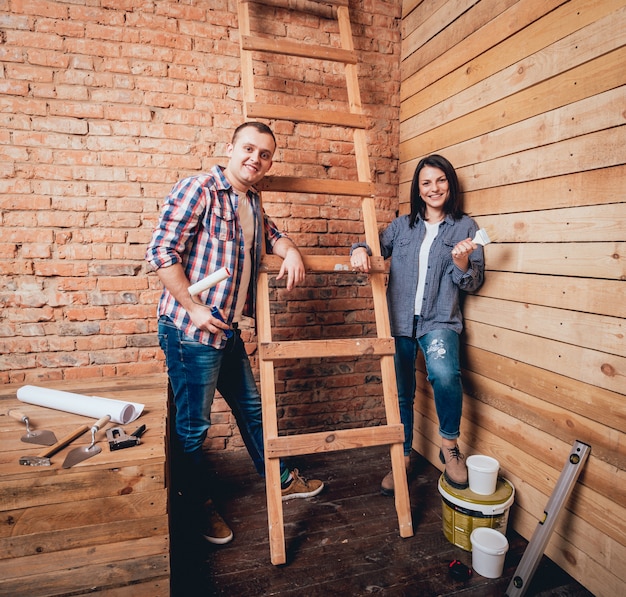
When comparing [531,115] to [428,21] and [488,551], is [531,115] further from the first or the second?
[488,551]

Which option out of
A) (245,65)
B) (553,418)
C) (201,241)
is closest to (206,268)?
(201,241)

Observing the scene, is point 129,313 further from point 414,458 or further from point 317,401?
point 414,458

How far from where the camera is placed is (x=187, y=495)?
1.87m

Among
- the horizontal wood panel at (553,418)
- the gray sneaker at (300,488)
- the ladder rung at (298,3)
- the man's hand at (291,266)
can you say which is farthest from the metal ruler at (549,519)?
the ladder rung at (298,3)

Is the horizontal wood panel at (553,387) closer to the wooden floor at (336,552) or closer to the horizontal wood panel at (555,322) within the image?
the horizontal wood panel at (555,322)

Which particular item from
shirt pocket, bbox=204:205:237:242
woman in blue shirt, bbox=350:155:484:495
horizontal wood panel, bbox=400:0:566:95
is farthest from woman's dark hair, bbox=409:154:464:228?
shirt pocket, bbox=204:205:237:242

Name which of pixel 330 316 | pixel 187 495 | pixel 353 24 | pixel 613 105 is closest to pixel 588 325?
pixel 613 105

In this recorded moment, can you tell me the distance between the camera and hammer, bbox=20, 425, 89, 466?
123 cm

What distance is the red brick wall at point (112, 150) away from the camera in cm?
194

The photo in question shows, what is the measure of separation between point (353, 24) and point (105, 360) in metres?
2.23

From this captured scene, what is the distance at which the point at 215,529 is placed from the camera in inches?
67.2

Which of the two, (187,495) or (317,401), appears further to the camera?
(317,401)

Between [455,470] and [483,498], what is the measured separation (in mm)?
147

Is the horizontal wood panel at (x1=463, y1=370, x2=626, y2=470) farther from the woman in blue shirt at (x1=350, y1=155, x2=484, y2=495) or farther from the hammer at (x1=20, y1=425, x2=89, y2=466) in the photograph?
the hammer at (x1=20, y1=425, x2=89, y2=466)
